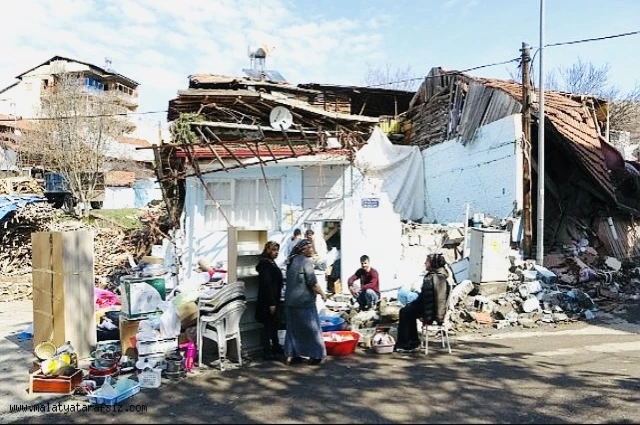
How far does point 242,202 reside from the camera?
1418 cm

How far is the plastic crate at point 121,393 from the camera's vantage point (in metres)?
5.46

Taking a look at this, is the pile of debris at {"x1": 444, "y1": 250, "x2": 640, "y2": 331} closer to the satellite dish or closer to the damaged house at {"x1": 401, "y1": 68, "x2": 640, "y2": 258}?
the damaged house at {"x1": 401, "y1": 68, "x2": 640, "y2": 258}

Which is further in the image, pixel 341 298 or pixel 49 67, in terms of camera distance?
pixel 49 67

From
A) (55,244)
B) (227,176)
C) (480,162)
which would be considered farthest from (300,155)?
(55,244)

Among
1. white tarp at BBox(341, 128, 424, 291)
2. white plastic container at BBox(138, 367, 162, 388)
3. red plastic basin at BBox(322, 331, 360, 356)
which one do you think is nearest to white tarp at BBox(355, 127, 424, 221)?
white tarp at BBox(341, 128, 424, 291)

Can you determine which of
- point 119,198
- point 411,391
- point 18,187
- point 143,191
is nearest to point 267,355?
point 411,391

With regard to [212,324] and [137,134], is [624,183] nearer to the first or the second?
[212,324]

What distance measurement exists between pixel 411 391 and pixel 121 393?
3.37 metres

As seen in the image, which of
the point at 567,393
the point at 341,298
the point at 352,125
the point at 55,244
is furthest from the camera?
the point at 352,125

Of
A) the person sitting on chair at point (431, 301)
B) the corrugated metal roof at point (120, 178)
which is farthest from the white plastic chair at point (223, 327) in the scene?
the corrugated metal roof at point (120, 178)

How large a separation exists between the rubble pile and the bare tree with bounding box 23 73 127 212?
952 cm

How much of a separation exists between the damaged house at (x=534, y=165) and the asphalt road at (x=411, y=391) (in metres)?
5.94

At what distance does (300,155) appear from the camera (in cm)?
1351

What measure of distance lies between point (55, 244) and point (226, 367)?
333 cm
